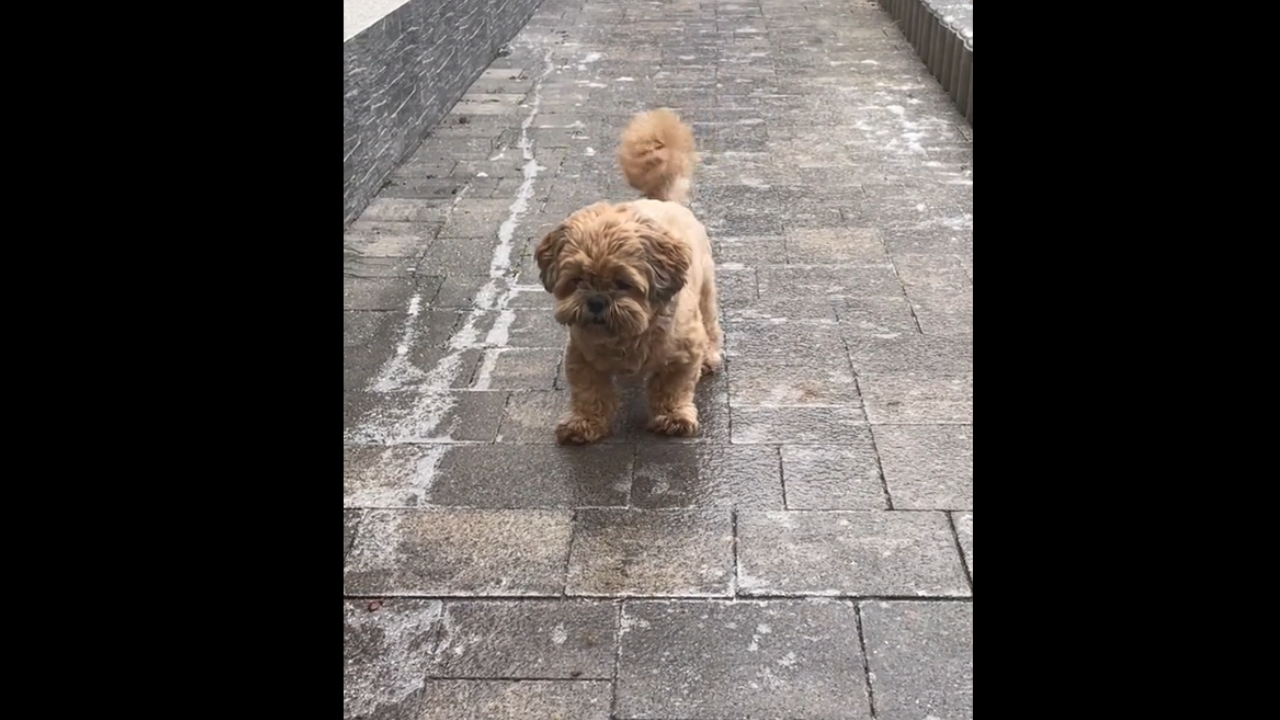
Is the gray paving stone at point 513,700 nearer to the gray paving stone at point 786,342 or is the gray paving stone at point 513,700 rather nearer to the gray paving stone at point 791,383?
the gray paving stone at point 791,383

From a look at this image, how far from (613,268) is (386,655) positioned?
57.0 inches

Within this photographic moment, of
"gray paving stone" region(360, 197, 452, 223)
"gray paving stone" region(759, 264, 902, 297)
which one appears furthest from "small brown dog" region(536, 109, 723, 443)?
"gray paving stone" region(360, 197, 452, 223)

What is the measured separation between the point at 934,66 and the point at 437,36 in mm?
4483

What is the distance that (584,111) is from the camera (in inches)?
355

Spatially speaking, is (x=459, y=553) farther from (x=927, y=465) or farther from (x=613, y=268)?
(x=927, y=465)

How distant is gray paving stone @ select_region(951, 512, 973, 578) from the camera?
3.36 metres

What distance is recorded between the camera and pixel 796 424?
165 inches

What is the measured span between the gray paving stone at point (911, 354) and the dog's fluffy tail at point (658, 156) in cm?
107

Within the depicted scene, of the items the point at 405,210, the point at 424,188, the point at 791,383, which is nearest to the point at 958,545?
the point at 791,383

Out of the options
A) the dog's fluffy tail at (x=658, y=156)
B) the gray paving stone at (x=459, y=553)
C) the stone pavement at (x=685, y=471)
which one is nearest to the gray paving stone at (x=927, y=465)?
the stone pavement at (x=685, y=471)

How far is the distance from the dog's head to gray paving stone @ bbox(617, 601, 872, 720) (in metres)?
1.02
